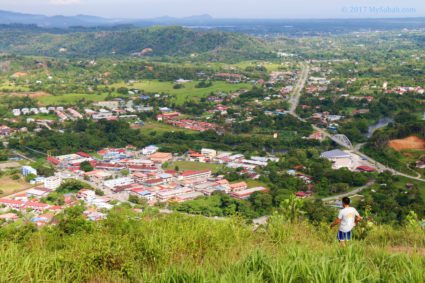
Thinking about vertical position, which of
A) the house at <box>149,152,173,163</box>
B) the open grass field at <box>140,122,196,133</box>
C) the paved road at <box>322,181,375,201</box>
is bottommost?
the open grass field at <box>140,122,196,133</box>

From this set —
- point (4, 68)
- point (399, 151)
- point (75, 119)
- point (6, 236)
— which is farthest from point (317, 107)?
point (4, 68)

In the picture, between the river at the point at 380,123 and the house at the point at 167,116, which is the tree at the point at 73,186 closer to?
the house at the point at 167,116

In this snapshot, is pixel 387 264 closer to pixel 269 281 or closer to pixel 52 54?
pixel 269 281

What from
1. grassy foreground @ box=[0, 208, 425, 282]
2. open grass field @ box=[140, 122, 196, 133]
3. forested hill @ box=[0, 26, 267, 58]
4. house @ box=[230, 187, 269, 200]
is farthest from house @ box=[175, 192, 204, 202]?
forested hill @ box=[0, 26, 267, 58]

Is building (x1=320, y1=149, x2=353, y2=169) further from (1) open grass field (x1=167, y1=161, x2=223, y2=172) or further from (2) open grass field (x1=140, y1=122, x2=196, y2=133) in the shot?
(2) open grass field (x1=140, y1=122, x2=196, y2=133)

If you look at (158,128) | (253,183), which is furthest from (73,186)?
(158,128)

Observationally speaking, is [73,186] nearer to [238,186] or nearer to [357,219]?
[238,186]
